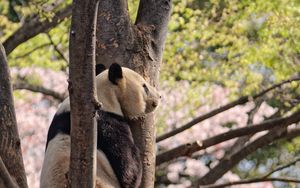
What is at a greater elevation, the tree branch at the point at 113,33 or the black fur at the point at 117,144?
the tree branch at the point at 113,33

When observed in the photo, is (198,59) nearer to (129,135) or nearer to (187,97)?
(187,97)

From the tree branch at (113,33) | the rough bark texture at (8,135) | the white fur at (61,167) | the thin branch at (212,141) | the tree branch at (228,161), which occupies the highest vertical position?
the tree branch at (113,33)

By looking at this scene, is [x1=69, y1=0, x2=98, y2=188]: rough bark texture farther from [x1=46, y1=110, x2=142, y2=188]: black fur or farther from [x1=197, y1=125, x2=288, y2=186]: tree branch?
[x1=197, y1=125, x2=288, y2=186]: tree branch

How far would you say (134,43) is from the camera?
366 centimetres

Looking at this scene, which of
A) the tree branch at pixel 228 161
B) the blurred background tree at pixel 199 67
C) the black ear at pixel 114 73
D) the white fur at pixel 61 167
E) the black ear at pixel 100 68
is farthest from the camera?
the blurred background tree at pixel 199 67

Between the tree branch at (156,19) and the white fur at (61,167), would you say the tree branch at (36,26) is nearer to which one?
the tree branch at (156,19)

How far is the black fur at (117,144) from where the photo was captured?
3.58 meters

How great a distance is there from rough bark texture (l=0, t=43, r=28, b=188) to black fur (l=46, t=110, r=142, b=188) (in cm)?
30

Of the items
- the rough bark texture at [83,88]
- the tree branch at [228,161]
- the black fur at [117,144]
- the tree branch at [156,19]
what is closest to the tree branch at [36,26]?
the tree branch at [228,161]

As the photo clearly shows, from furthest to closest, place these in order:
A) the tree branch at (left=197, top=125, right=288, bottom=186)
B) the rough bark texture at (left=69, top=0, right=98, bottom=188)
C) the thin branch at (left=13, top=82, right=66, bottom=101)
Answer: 1. the thin branch at (left=13, top=82, right=66, bottom=101)
2. the tree branch at (left=197, top=125, right=288, bottom=186)
3. the rough bark texture at (left=69, top=0, right=98, bottom=188)

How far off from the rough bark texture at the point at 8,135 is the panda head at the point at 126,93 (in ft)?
1.81

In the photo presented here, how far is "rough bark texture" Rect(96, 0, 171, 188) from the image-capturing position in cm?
362

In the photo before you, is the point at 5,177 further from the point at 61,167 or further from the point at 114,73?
the point at 114,73

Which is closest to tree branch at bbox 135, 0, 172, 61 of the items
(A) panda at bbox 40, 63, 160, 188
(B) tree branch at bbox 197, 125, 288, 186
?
(A) panda at bbox 40, 63, 160, 188
